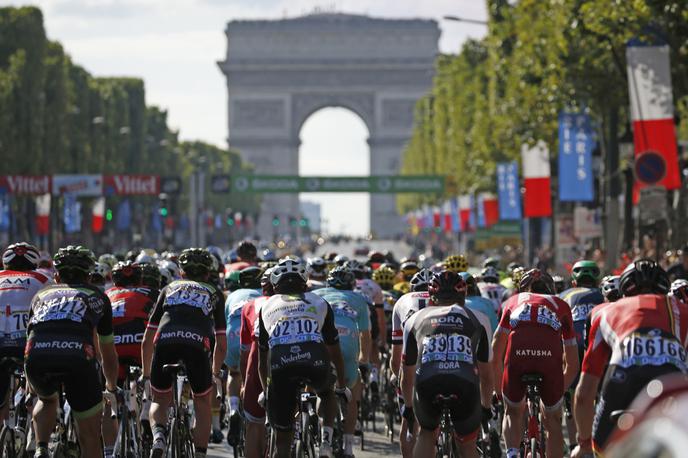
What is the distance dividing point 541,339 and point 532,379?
307mm

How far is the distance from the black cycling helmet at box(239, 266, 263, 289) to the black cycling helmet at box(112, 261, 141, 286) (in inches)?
63.0

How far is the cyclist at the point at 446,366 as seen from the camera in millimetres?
10016

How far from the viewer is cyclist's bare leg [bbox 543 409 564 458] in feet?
38.9

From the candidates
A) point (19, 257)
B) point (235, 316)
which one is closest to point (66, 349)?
point (19, 257)

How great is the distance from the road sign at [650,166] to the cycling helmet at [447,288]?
43.0 feet

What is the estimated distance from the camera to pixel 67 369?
410 inches

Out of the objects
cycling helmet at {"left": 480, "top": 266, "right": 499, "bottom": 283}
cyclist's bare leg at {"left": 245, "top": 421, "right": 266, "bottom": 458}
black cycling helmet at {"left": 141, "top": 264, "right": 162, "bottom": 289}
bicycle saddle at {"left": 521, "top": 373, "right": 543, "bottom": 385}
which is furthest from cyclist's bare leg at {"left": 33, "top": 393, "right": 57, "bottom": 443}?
cycling helmet at {"left": 480, "top": 266, "right": 499, "bottom": 283}

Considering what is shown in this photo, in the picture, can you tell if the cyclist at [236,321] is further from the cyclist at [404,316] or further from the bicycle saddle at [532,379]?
the bicycle saddle at [532,379]

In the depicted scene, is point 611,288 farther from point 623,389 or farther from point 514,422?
point 623,389

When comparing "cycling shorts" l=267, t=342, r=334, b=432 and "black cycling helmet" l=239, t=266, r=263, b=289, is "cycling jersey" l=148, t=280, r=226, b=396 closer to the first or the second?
"cycling shorts" l=267, t=342, r=334, b=432

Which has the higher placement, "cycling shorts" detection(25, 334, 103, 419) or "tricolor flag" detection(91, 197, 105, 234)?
"tricolor flag" detection(91, 197, 105, 234)

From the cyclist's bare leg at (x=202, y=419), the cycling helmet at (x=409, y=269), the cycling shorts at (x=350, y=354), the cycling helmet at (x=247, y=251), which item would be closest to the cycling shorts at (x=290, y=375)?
the cyclist's bare leg at (x=202, y=419)

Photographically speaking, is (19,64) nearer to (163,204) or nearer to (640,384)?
(163,204)

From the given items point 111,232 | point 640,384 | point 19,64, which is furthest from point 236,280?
point 111,232
